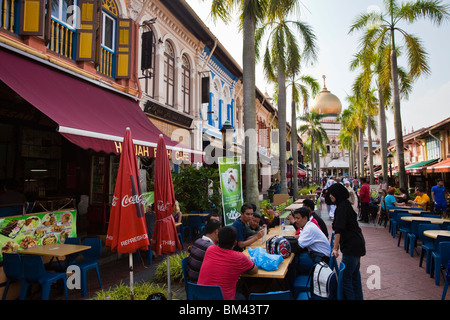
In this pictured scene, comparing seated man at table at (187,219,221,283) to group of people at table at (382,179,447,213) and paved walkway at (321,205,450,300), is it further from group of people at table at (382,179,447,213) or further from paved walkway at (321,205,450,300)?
group of people at table at (382,179,447,213)

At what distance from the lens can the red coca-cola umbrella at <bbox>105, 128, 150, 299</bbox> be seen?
12.7 ft

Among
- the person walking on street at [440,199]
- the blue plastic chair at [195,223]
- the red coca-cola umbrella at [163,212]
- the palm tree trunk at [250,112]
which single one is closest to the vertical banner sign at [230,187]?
the palm tree trunk at [250,112]

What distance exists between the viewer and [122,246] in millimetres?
3824

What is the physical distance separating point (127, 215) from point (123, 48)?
7.48m

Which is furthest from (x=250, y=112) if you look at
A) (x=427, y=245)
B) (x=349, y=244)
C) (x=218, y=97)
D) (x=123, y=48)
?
(x=218, y=97)

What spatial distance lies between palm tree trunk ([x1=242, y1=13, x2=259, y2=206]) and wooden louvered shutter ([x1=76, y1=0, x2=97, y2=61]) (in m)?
4.70

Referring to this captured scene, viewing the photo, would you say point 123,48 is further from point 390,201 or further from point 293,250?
point 390,201

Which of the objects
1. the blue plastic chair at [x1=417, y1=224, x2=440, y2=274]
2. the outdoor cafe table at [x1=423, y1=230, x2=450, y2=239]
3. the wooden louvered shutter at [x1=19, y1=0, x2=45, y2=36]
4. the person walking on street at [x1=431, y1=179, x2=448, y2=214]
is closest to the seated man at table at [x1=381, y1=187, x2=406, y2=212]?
the person walking on street at [x1=431, y1=179, x2=448, y2=214]

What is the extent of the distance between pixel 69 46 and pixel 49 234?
5.25 metres

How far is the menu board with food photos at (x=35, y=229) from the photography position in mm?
5035

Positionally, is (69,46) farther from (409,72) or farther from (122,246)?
(409,72)

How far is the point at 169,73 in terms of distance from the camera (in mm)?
12727

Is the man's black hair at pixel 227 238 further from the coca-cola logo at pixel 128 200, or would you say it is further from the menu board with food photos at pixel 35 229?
the menu board with food photos at pixel 35 229

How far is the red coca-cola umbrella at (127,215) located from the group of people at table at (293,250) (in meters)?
0.78
